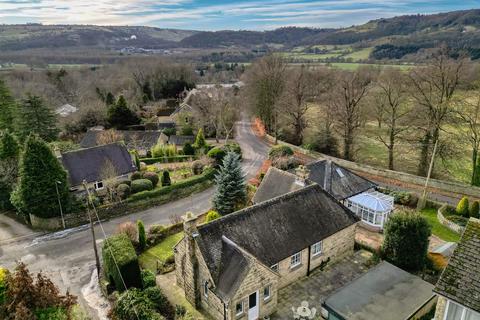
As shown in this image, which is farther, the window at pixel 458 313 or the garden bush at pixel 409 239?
the garden bush at pixel 409 239

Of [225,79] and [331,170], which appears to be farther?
[225,79]

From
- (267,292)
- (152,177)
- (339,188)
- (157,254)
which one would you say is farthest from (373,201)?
(152,177)

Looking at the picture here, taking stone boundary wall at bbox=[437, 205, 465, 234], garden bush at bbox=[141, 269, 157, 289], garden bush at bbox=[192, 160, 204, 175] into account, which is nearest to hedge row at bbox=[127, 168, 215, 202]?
garden bush at bbox=[192, 160, 204, 175]

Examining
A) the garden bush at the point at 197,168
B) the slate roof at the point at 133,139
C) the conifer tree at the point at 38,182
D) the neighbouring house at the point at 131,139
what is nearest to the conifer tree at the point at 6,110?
the slate roof at the point at 133,139

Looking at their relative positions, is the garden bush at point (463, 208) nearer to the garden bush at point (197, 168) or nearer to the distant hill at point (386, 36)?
the garden bush at point (197, 168)

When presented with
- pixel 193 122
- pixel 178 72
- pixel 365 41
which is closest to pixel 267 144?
pixel 193 122

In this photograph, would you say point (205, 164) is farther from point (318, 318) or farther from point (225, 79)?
point (225, 79)
